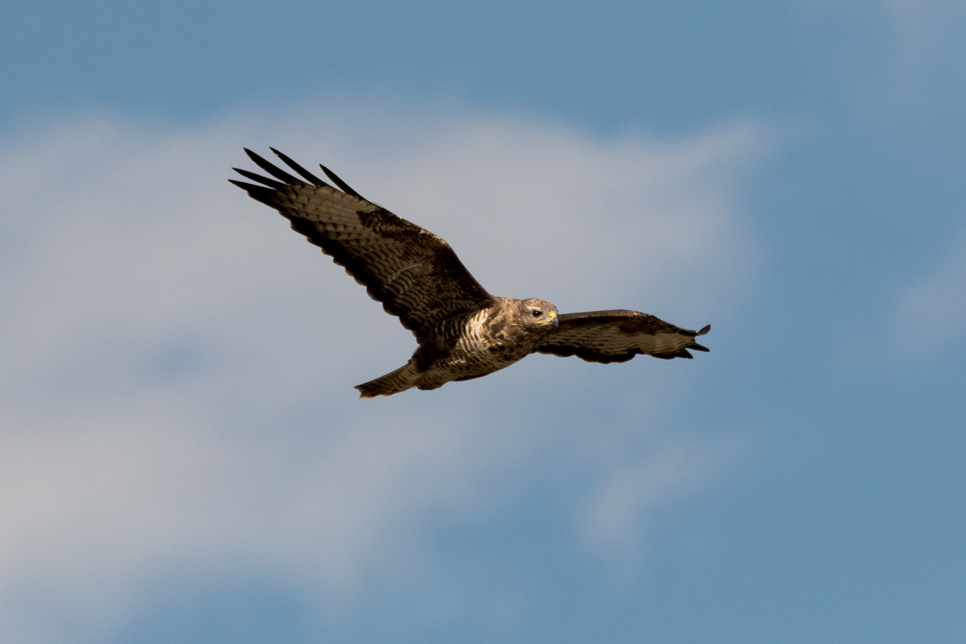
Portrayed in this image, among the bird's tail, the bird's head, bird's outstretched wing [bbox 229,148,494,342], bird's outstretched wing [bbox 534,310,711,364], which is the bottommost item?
the bird's tail

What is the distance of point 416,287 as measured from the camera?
1421 cm

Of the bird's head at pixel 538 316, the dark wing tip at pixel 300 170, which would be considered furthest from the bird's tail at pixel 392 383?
the dark wing tip at pixel 300 170

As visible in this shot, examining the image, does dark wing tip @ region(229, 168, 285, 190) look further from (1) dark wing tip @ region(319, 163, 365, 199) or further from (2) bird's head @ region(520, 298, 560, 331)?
(2) bird's head @ region(520, 298, 560, 331)

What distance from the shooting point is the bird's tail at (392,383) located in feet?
47.2

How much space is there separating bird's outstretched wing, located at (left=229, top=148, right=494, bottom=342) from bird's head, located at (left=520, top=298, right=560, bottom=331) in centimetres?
56

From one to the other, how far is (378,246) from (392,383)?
147cm

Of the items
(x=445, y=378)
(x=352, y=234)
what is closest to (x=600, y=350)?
(x=445, y=378)

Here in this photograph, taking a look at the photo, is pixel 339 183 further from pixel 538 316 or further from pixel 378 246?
pixel 538 316

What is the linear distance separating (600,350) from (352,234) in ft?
11.4

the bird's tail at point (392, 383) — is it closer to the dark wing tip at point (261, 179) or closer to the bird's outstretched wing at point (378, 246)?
the bird's outstretched wing at point (378, 246)

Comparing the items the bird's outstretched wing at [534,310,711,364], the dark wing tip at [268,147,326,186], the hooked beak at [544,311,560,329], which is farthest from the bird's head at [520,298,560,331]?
the dark wing tip at [268,147,326,186]

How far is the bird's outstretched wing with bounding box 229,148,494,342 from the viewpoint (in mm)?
13672

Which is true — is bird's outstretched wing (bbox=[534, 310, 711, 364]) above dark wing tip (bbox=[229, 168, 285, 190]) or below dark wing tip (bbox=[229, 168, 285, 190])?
above

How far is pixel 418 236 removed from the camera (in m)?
13.7
